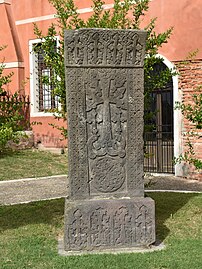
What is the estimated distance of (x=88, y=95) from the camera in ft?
17.0

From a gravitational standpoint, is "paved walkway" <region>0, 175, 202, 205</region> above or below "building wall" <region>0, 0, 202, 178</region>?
below

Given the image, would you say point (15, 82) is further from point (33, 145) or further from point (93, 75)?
point (93, 75)

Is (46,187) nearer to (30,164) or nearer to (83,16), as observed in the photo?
(30,164)

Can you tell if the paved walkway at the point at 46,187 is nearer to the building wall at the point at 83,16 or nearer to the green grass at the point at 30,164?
the green grass at the point at 30,164

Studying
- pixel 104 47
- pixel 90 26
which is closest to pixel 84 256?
pixel 104 47

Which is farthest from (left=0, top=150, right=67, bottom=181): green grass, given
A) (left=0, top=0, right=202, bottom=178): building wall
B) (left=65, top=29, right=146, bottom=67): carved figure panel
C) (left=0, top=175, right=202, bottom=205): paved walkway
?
(left=65, top=29, right=146, bottom=67): carved figure panel

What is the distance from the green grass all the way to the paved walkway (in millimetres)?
608

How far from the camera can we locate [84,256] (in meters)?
4.98

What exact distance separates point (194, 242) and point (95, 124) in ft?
5.96

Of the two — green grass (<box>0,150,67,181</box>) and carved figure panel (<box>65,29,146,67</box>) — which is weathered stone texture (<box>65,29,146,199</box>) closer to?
carved figure panel (<box>65,29,146,67</box>)

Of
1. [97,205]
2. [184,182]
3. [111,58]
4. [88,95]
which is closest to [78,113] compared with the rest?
[88,95]

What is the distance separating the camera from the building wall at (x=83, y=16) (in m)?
11.0

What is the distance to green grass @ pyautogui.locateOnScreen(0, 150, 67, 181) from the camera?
11.4 meters

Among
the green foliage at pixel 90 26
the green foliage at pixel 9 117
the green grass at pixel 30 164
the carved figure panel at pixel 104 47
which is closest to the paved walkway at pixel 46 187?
the green grass at pixel 30 164
